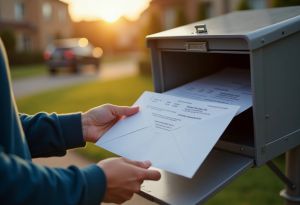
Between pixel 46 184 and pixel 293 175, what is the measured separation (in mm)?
1244

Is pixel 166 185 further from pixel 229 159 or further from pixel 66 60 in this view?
pixel 66 60

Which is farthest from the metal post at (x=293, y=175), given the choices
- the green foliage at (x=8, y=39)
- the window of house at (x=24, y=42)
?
the window of house at (x=24, y=42)

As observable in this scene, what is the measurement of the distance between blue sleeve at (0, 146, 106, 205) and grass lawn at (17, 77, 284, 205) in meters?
2.55

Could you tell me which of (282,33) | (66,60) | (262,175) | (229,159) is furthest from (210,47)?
(66,60)

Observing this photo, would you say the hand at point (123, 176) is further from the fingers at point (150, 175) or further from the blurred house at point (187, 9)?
the blurred house at point (187, 9)

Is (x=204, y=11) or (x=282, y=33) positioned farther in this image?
(x=204, y=11)

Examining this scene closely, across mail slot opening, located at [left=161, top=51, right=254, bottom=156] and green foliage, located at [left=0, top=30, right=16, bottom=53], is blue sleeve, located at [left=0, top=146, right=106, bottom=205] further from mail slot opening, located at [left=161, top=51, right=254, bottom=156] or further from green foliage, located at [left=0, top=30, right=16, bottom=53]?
green foliage, located at [left=0, top=30, right=16, bottom=53]

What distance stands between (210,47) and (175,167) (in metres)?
0.53

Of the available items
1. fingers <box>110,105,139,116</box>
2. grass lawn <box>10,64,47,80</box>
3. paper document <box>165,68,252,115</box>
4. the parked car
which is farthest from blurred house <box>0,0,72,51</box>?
fingers <box>110,105,139,116</box>

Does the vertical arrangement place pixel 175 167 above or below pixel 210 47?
below

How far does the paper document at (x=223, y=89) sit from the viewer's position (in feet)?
5.54

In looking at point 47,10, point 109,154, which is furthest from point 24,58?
point 109,154

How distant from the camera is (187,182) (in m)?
1.46

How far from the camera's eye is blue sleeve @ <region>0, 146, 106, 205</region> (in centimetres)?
112
